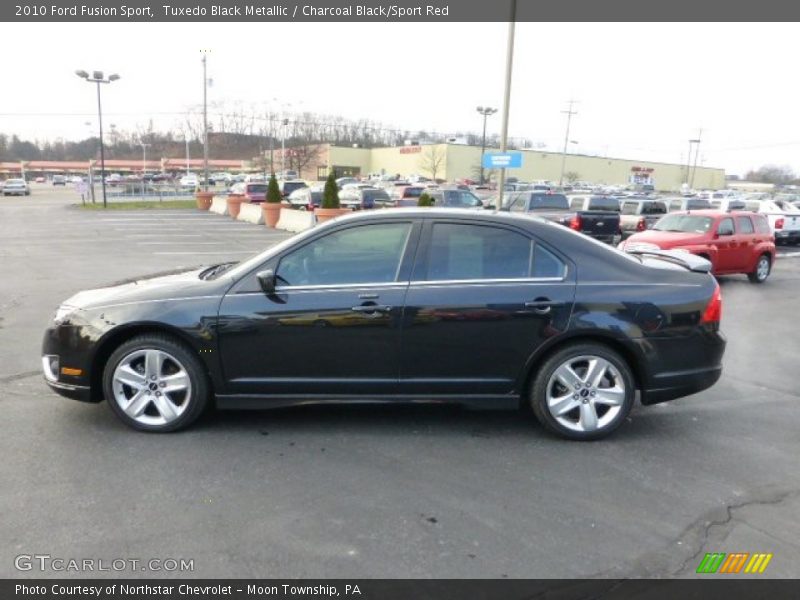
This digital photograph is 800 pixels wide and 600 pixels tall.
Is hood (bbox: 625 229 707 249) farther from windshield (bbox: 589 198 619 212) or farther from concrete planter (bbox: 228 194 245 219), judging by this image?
concrete planter (bbox: 228 194 245 219)

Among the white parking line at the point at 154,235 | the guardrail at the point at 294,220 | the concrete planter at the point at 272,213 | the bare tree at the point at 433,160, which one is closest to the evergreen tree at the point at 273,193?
the concrete planter at the point at 272,213

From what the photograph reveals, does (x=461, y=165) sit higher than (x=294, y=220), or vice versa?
(x=461, y=165)

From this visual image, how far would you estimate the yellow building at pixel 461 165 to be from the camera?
9288cm

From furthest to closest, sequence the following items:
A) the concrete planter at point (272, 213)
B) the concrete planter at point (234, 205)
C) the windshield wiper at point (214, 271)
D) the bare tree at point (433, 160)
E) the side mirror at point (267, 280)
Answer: the bare tree at point (433, 160), the concrete planter at point (234, 205), the concrete planter at point (272, 213), the windshield wiper at point (214, 271), the side mirror at point (267, 280)

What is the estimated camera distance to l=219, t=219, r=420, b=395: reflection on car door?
14.0 ft

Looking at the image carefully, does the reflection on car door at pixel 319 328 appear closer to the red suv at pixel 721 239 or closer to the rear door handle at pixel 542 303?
the rear door handle at pixel 542 303

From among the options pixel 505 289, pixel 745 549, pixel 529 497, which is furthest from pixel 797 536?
pixel 505 289

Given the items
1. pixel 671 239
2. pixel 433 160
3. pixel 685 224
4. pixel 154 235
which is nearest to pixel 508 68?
pixel 685 224

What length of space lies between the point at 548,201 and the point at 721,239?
6871 millimetres

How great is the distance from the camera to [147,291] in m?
4.44

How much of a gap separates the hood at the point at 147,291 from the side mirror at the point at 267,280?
0.39 m

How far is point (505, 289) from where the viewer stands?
4.30 m

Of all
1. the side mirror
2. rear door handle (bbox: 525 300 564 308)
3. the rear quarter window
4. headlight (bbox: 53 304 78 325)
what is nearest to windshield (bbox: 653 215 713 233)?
the rear quarter window
